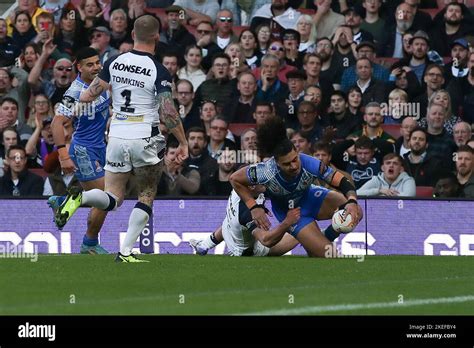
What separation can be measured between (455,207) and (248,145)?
121 inches

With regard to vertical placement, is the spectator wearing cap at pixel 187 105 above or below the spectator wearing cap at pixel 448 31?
below

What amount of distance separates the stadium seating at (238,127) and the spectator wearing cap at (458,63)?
2.97 metres

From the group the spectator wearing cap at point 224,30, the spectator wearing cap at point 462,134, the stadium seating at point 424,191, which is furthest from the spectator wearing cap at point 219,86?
the spectator wearing cap at point 462,134

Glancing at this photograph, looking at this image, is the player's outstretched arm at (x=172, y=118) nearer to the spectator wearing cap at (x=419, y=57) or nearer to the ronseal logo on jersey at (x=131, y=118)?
the ronseal logo on jersey at (x=131, y=118)

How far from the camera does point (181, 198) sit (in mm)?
17812

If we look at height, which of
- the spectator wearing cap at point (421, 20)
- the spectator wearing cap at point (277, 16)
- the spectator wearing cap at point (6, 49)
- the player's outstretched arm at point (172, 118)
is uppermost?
the spectator wearing cap at point (277, 16)

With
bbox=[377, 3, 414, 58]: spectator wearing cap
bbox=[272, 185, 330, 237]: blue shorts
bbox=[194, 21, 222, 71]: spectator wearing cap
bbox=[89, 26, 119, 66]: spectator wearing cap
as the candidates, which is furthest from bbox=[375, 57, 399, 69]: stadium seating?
bbox=[272, 185, 330, 237]: blue shorts

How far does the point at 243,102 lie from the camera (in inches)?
781

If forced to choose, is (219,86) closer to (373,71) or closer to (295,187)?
(373,71)

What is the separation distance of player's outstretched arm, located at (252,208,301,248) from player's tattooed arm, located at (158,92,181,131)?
1742 mm

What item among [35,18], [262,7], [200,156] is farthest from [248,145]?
[35,18]

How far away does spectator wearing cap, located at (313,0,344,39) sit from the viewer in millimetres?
21078

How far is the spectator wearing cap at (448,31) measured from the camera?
20.5 metres

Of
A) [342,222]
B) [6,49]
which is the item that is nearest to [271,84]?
[6,49]
